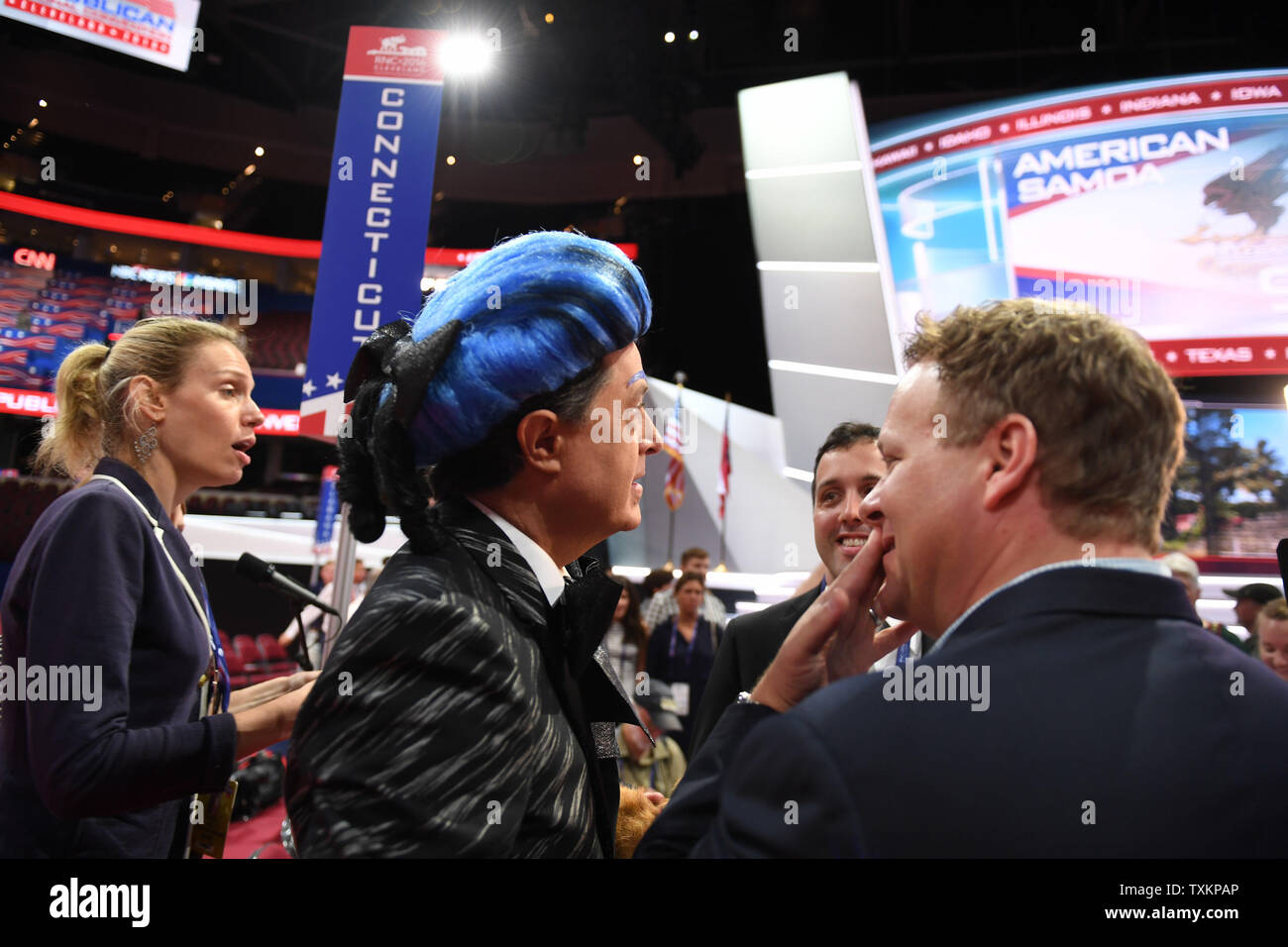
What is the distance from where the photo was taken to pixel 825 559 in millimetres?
2350

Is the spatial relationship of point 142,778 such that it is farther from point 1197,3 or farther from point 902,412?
point 1197,3

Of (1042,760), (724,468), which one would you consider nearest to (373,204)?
(1042,760)

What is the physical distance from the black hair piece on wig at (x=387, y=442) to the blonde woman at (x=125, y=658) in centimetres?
57

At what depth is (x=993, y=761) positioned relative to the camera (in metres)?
0.76

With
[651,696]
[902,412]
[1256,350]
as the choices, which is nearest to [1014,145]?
[1256,350]

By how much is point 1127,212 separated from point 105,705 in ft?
27.0

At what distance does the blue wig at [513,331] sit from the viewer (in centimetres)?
110

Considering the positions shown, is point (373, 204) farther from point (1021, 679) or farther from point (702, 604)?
point (702, 604)

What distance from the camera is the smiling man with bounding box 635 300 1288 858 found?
76 centimetres

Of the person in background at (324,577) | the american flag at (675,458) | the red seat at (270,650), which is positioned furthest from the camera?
the american flag at (675,458)

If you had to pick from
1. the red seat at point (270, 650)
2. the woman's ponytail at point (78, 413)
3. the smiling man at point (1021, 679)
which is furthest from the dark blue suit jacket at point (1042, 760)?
the red seat at point (270, 650)

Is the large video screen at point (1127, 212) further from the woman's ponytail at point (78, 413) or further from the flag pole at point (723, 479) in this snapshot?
the woman's ponytail at point (78, 413)

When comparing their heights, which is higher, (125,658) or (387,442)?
(387,442)

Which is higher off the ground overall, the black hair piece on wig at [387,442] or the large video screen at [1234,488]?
the large video screen at [1234,488]
